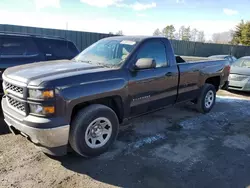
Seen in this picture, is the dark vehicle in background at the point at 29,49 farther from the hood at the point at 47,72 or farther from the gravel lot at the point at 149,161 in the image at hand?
the hood at the point at 47,72

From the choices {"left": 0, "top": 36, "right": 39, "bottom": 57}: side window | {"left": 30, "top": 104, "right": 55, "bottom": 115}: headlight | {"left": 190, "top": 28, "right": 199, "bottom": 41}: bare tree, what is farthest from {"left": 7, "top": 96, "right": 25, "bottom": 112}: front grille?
{"left": 190, "top": 28, "right": 199, "bottom": 41}: bare tree

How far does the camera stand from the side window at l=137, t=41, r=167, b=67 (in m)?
4.12

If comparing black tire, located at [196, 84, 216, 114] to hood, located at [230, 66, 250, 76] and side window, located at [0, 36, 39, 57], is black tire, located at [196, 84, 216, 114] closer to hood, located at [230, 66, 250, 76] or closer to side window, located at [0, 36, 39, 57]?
hood, located at [230, 66, 250, 76]

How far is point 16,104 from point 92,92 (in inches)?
44.0

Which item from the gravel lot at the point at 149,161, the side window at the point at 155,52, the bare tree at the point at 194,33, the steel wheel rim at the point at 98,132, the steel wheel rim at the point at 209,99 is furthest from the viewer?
the bare tree at the point at 194,33

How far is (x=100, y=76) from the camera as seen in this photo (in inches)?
133

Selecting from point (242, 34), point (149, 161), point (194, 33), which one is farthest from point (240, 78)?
point (194, 33)

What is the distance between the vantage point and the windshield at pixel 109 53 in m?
3.94

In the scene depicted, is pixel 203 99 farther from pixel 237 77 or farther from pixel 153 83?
pixel 237 77

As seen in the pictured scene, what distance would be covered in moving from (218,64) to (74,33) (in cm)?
746

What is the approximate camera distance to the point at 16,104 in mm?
3248

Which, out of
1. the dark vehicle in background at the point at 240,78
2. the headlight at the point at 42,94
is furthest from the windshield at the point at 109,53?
the dark vehicle in background at the point at 240,78

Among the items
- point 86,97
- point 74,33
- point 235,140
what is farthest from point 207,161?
point 74,33

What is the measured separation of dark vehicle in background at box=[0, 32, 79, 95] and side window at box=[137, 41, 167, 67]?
9.54ft
